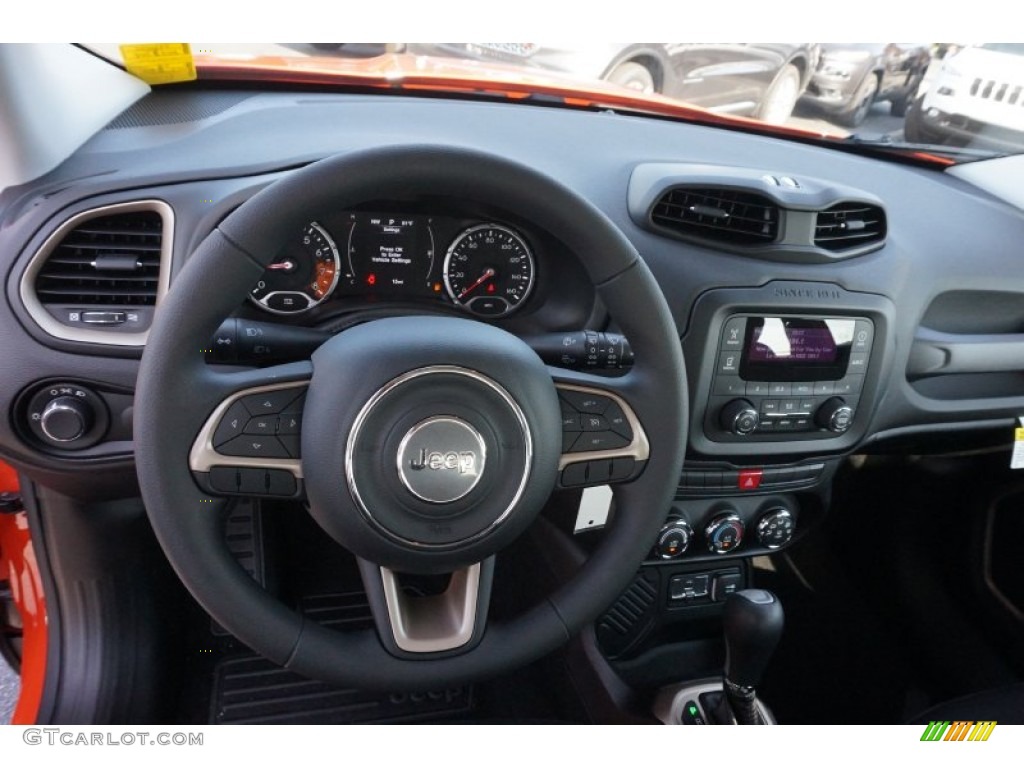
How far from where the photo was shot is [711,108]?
172cm

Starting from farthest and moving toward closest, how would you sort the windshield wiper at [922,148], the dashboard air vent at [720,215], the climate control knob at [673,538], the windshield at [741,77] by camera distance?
the windshield wiper at [922,148] < the climate control knob at [673,538] < the windshield at [741,77] < the dashboard air vent at [720,215]

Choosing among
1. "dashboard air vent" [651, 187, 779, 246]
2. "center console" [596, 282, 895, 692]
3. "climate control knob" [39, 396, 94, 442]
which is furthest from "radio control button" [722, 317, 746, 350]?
"climate control knob" [39, 396, 94, 442]

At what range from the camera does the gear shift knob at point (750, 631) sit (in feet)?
4.51

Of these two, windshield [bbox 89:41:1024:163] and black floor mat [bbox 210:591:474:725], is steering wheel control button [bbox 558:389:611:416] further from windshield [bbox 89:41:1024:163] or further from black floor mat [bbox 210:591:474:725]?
black floor mat [bbox 210:591:474:725]

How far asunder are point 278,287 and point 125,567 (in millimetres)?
656

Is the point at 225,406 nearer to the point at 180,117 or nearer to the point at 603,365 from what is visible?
the point at 603,365

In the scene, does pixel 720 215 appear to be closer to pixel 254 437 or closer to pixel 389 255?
pixel 389 255

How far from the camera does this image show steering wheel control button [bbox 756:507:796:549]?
5.46 ft

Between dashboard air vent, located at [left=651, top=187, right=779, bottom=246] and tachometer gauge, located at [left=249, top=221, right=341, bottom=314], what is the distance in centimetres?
52

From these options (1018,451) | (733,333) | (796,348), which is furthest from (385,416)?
(1018,451)

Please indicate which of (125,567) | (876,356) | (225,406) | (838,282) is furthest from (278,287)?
(876,356)

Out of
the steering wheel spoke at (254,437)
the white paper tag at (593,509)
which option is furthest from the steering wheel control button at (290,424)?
the white paper tag at (593,509)

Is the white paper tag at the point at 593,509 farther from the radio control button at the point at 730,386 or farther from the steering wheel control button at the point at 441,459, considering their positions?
the steering wheel control button at the point at 441,459

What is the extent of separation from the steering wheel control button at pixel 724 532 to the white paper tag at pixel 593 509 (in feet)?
0.79
